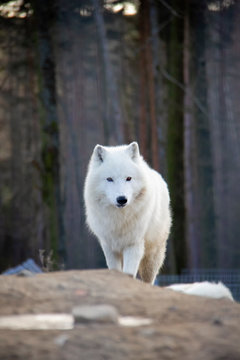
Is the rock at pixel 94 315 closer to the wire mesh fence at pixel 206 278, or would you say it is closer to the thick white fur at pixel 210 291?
the thick white fur at pixel 210 291

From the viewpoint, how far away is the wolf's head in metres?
5.23

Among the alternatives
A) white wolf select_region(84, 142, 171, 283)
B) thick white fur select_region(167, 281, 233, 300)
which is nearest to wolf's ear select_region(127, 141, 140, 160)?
white wolf select_region(84, 142, 171, 283)

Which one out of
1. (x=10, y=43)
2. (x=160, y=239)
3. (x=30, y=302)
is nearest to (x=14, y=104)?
(x=10, y=43)

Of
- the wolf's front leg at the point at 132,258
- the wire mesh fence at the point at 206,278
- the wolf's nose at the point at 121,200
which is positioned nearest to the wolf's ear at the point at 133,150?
the wolf's nose at the point at 121,200

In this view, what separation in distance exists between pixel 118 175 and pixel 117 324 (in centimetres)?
242

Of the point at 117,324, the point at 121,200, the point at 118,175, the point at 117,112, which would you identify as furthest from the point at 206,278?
the point at 117,324

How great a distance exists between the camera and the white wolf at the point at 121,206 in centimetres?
538

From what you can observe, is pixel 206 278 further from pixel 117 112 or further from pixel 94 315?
pixel 94 315

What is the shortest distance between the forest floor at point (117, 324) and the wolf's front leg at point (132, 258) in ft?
3.17

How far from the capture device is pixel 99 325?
10.0 feet

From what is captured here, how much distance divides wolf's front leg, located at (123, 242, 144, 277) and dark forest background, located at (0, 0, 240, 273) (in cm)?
506

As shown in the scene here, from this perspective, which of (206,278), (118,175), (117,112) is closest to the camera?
(118,175)

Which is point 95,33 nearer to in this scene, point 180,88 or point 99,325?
point 180,88

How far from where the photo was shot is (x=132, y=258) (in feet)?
17.8
